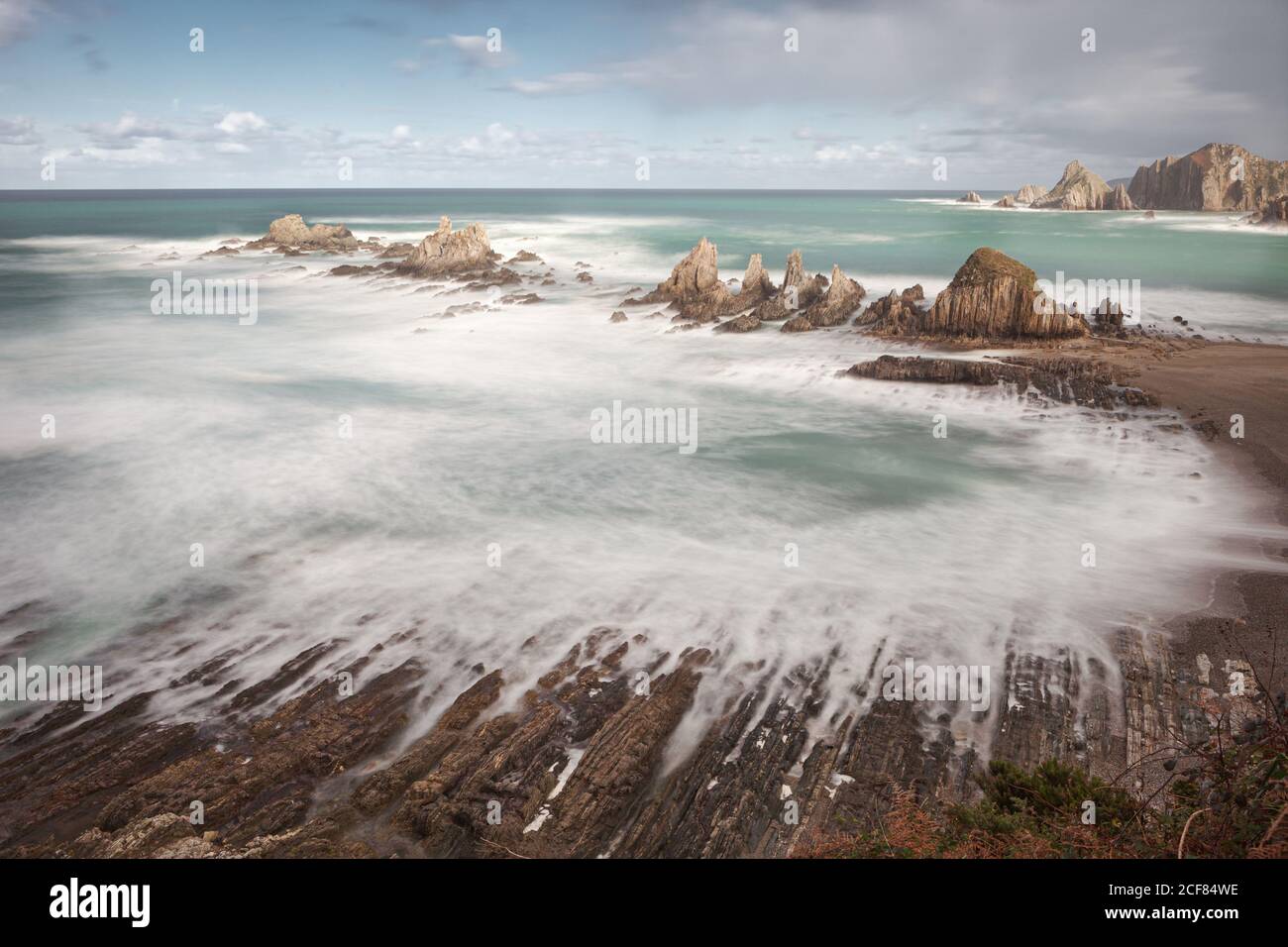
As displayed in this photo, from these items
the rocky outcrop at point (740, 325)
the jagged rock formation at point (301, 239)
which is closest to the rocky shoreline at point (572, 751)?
the rocky outcrop at point (740, 325)

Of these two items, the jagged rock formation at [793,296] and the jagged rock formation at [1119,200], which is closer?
the jagged rock formation at [793,296]

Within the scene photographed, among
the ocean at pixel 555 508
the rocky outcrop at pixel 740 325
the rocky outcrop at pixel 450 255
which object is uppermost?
the rocky outcrop at pixel 450 255

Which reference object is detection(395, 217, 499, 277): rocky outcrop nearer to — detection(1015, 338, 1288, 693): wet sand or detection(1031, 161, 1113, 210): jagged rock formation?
detection(1015, 338, 1288, 693): wet sand

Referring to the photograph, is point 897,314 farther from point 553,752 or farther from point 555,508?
point 553,752

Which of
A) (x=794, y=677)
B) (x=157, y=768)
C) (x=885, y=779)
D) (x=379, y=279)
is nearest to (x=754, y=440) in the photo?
(x=794, y=677)

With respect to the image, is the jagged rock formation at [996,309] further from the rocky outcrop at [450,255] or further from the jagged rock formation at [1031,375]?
the rocky outcrop at [450,255]

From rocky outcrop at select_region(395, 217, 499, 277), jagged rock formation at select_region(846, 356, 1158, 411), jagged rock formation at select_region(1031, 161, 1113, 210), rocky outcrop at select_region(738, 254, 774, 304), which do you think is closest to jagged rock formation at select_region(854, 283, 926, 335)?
jagged rock formation at select_region(846, 356, 1158, 411)
